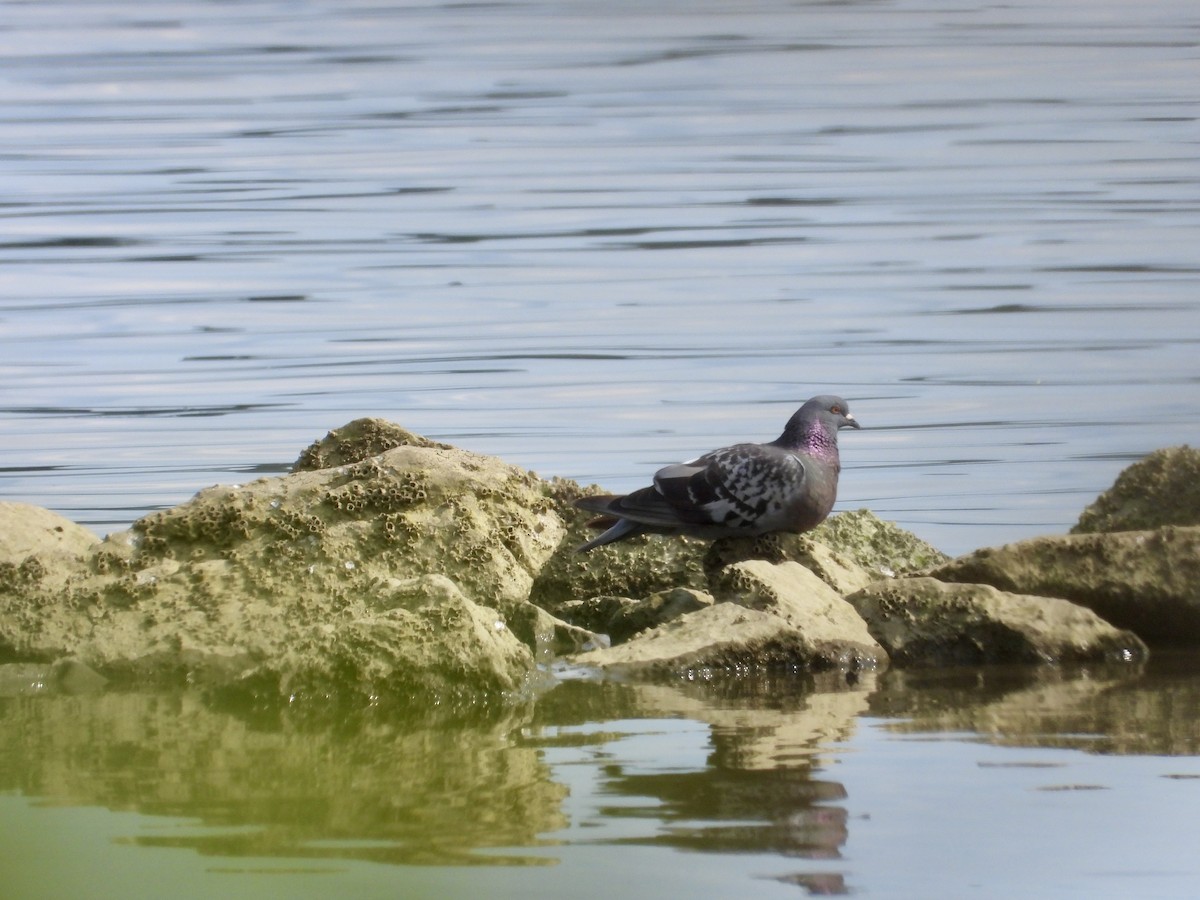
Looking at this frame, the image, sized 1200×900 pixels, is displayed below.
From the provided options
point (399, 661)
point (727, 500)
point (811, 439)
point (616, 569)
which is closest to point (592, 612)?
point (616, 569)

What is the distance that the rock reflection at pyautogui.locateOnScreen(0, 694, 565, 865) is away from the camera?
336cm

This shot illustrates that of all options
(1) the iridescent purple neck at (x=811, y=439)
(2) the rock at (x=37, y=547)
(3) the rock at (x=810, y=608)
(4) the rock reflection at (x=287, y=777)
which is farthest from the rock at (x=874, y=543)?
(2) the rock at (x=37, y=547)

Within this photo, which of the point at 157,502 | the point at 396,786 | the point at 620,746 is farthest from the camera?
the point at 157,502

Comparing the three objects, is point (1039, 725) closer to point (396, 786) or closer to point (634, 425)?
point (396, 786)

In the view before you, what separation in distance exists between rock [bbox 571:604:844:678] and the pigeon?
832mm

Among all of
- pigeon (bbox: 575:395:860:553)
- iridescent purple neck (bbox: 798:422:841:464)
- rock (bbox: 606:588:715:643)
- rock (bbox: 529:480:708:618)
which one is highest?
iridescent purple neck (bbox: 798:422:841:464)

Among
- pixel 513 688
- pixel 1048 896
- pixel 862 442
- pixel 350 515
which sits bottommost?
pixel 1048 896

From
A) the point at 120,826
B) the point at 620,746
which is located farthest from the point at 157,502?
the point at 120,826

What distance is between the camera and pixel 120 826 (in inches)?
136

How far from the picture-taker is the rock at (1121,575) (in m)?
6.19

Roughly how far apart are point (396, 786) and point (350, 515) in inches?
86.0

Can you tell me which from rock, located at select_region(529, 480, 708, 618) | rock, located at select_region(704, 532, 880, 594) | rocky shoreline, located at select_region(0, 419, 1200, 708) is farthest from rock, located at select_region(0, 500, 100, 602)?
rock, located at select_region(704, 532, 880, 594)

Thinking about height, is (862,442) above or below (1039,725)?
above

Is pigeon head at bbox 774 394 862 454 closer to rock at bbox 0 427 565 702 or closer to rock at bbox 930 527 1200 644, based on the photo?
rock at bbox 930 527 1200 644
